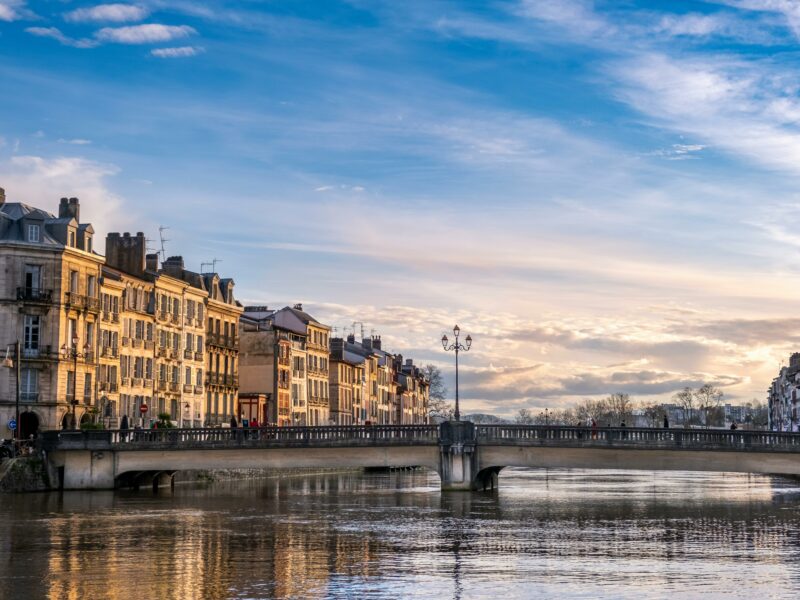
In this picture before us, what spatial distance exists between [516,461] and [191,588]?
42.1 metres

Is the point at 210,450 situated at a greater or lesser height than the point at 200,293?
lesser

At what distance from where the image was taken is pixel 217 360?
4685 inches

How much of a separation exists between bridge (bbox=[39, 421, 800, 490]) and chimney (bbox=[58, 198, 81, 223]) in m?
→ 22.1

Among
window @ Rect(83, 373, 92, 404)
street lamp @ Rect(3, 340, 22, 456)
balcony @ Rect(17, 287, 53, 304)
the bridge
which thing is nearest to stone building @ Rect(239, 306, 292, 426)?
window @ Rect(83, 373, 92, 404)

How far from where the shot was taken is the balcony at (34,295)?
84750 millimetres

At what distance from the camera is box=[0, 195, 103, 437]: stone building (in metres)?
84.8

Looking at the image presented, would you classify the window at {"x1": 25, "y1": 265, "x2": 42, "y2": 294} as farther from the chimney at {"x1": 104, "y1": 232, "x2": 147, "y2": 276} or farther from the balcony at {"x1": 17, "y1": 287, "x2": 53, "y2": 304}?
the chimney at {"x1": 104, "y1": 232, "x2": 147, "y2": 276}

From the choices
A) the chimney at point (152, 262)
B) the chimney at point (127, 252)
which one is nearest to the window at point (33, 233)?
the chimney at point (127, 252)

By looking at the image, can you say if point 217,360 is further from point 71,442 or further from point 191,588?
point 191,588

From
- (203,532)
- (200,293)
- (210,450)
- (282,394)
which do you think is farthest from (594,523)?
(282,394)

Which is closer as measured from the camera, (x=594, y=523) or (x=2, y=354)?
(x=594, y=523)

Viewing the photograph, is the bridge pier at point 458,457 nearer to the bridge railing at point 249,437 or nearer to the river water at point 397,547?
the bridge railing at point 249,437

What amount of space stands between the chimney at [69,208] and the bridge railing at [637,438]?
123 feet

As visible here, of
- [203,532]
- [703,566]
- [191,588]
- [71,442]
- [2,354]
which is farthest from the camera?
[2,354]
